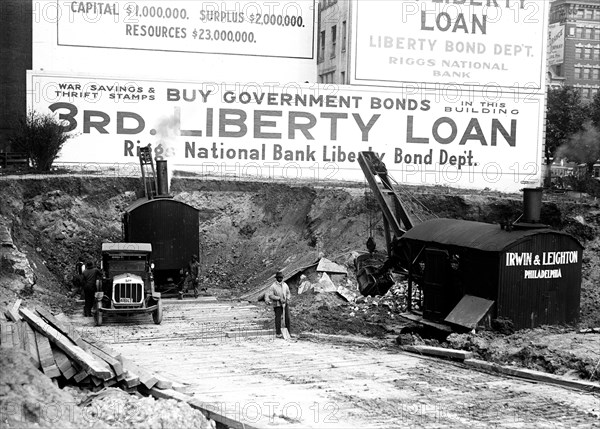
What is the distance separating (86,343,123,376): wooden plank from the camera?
1445 centimetres

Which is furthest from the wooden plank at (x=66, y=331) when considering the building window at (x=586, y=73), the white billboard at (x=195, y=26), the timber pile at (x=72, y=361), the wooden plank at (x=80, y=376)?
the building window at (x=586, y=73)

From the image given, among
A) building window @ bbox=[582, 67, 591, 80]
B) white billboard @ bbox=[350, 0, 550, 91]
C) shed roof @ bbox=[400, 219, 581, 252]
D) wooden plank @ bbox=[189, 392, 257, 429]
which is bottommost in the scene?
wooden plank @ bbox=[189, 392, 257, 429]

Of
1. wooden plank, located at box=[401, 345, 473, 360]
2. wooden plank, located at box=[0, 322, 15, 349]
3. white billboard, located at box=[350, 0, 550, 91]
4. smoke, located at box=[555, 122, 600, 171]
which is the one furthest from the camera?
smoke, located at box=[555, 122, 600, 171]

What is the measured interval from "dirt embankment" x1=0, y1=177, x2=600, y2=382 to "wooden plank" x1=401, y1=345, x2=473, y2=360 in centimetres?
837

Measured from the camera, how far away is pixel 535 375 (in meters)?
16.8

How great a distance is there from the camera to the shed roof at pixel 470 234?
68.4 feet

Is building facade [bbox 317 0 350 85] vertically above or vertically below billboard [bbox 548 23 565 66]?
below

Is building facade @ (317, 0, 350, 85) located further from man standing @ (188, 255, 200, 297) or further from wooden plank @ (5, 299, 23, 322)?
wooden plank @ (5, 299, 23, 322)

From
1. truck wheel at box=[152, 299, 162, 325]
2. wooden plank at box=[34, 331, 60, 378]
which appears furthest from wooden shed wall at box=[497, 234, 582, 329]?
wooden plank at box=[34, 331, 60, 378]

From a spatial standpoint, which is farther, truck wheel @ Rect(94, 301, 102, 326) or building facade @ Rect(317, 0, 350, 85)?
building facade @ Rect(317, 0, 350, 85)

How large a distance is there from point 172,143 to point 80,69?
27.0 ft

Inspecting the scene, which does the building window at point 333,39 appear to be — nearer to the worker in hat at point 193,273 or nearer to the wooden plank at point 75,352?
the worker in hat at point 193,273

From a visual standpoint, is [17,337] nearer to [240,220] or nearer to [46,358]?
[46,358]

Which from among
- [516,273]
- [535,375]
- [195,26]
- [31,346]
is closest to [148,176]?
[195,26]
